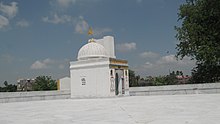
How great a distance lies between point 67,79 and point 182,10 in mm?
15724

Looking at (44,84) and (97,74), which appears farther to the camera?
(44,84)

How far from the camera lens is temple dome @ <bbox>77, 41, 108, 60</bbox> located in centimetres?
2709

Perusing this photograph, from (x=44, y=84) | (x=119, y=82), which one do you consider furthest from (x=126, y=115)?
(x=44, y=84)

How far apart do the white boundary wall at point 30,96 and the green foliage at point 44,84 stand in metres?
19.6

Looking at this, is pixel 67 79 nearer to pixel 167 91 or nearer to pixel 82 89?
pixel 82 89

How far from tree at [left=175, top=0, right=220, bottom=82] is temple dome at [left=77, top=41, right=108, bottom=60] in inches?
323

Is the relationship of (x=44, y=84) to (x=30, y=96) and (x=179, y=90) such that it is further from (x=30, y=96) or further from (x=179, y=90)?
(x=179, y=90)

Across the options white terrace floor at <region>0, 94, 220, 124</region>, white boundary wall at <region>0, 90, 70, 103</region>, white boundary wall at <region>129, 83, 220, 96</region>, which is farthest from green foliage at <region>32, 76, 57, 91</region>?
white terrace floor at <region>0, 94, 220, 124</region>

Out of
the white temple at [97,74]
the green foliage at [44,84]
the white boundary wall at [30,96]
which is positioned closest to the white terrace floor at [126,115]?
the white boundary wall at [30,96]

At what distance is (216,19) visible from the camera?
26.0m

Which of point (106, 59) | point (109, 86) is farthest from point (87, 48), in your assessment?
point (109, 86)

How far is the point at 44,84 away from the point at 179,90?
99.1 feet

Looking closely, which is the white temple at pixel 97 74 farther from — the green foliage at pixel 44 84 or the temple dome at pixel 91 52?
the green foliage at pixel 44 84

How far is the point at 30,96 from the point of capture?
25.1 meters
